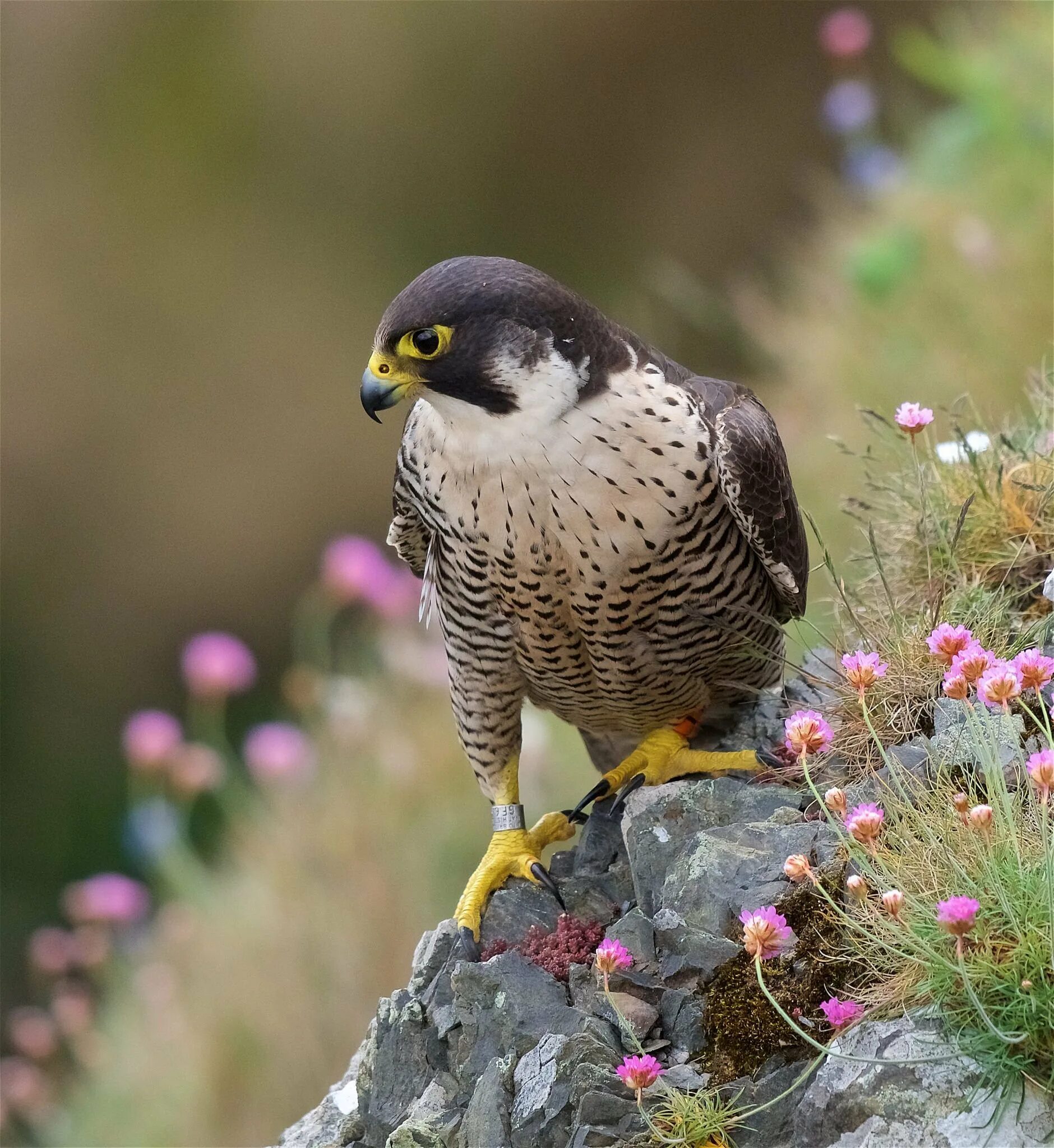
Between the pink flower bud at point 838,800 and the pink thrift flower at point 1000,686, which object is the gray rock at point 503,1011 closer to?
the pink flower bud at point 838,800

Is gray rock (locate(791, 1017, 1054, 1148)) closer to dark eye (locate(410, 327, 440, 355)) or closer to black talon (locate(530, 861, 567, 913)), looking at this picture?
black talon (locate(530, 861, 567, 913))

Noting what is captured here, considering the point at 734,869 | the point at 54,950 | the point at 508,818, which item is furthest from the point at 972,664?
the point at 54,950

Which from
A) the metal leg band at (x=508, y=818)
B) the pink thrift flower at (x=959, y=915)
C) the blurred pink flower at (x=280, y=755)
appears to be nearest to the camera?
the pink thrift flower at (x=959, y=915)

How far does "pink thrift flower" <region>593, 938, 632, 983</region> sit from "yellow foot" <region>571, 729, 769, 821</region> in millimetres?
814

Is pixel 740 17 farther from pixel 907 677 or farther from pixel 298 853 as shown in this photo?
pixel 907 677

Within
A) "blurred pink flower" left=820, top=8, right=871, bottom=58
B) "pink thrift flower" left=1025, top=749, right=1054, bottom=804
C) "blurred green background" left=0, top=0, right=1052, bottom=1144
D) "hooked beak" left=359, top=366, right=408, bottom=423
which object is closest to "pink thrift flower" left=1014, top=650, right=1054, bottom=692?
"pink thrift flower" left=1025, top=749, right=1054, bottom=804

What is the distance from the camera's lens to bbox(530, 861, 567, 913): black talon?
3143mm

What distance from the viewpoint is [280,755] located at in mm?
6066

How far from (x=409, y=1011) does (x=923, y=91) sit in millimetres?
11003

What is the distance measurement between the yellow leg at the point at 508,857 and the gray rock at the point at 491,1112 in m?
0.54

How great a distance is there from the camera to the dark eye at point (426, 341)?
286 cm

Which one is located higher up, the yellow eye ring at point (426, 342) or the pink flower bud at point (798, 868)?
the yellow eye ring at point (426, 342)

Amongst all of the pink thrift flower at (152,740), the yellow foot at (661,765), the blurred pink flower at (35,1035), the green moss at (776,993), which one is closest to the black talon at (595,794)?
the yellow foot at (661,765)

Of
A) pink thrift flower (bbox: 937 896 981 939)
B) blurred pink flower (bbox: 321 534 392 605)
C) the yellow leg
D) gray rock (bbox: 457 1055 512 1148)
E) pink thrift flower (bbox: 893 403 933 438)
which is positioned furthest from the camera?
blurred pink flower (bbox: 321 534 392 605)
